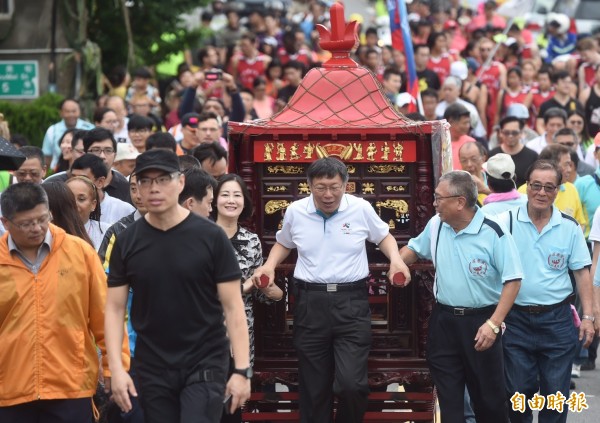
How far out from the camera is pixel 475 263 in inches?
340

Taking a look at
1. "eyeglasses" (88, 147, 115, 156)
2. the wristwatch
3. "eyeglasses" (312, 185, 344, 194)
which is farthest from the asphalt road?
"eyeglasses" (88, 147, 115, 156)

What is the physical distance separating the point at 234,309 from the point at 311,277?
1906 millimetres

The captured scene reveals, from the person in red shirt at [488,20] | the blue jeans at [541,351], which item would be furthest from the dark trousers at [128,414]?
the person in red shirt at [488,20]

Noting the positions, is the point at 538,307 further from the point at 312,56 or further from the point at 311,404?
the point at 312,56

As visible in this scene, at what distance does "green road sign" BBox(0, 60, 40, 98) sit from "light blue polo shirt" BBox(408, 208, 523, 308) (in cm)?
1152

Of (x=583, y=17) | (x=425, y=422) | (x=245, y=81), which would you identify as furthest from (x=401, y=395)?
(x=583, y=17)

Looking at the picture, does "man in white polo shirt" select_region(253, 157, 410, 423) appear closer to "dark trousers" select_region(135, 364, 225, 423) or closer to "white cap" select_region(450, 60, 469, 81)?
"dark trousers" select_region(135, 364, 225, 423)

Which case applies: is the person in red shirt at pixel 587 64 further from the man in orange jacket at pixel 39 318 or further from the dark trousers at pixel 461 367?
the man in orange jacket at pixel 39 318

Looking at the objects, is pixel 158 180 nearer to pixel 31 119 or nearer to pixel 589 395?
pixel 589 395

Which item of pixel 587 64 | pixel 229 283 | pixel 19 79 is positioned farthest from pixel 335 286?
pixel 587 64

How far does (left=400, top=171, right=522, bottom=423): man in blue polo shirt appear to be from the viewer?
8.64 m

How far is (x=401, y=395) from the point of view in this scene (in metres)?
9.24

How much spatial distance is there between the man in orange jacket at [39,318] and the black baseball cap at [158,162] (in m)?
0.58

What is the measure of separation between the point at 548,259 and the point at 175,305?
3333 mm
